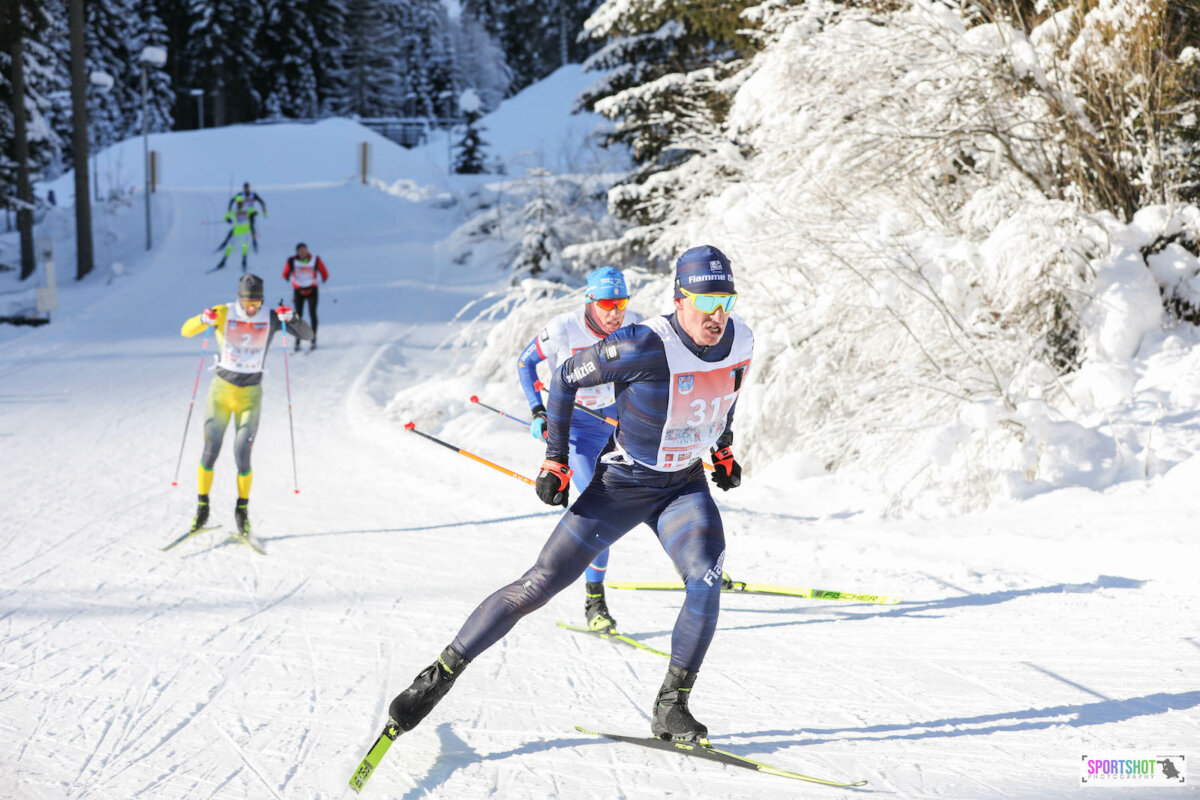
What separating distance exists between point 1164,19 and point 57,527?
33.6 feet

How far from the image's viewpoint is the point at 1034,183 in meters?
8.99

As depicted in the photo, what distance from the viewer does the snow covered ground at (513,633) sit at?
153 inches

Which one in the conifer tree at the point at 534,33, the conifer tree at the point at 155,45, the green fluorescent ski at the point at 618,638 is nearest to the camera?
the green fluorescent ski at the point at 618,638

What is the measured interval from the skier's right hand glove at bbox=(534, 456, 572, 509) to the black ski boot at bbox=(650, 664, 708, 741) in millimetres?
841

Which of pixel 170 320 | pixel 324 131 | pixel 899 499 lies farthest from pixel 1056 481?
pixel 324 131

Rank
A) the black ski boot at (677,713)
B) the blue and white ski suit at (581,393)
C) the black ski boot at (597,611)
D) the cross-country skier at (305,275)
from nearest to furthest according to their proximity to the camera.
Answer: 1. the black ski boot at (677,713)
2. the black ski boot at (597,611)
3. the blue and white ski suit at (581,393)
4. the cross-country skier at (305,275)

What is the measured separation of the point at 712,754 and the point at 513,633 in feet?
6.10

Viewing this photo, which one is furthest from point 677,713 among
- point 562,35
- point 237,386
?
point 562,35

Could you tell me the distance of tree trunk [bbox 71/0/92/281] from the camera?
22219mm

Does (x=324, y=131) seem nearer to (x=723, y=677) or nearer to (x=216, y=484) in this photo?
(x=216, y=484)

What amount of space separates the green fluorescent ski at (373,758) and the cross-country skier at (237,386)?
4.32 meters

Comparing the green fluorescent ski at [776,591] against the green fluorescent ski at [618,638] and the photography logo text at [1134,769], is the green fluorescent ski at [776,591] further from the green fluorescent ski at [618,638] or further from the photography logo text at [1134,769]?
the photography logo text at [1134,769]

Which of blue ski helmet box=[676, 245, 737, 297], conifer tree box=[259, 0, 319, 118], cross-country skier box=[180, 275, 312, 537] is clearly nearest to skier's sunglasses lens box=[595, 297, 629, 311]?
blue ski helmet box=[676, 245, 737, 297]

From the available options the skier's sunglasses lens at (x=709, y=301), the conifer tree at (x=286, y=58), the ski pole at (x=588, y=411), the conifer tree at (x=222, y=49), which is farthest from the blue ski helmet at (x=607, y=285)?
the conifer tree at (x=286, y=58)
